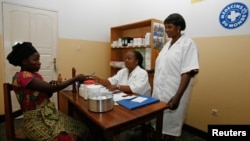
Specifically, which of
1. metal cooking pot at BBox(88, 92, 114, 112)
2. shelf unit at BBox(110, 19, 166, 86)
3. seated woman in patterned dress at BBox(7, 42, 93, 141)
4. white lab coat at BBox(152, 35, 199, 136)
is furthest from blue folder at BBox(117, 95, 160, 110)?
shelf unit at BBox(110, 19, 166, 86)

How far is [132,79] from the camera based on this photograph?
1931mm

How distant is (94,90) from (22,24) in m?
2.32

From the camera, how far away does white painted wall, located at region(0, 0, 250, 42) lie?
7.27 ft

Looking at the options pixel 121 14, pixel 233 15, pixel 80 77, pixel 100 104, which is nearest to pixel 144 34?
pixel 121 14

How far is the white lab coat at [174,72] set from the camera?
152cm

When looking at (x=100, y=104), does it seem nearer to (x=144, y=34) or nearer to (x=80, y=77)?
(x=80, y=77)

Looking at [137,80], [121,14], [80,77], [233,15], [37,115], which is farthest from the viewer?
[121,14]

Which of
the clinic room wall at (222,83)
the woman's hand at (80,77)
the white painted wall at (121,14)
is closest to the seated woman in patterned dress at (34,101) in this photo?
the woman's hand at (80,77)

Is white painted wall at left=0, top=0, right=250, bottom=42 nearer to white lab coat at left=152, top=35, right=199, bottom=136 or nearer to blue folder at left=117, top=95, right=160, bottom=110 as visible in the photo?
white lab coat at left=152, top=35, right=199, bottom=136

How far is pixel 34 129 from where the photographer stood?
122 centimetres

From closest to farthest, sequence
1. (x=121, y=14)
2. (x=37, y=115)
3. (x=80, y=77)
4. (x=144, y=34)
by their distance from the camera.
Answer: (x=37, y=115)
(x=80, y=77)
(x=144, y=34)
(x=121, y=14)

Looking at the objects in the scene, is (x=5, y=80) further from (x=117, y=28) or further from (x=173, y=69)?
(x=173, y=69)

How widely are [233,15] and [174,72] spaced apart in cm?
115

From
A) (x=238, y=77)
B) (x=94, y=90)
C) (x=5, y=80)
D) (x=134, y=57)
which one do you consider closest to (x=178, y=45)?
(x=134, y=57)
